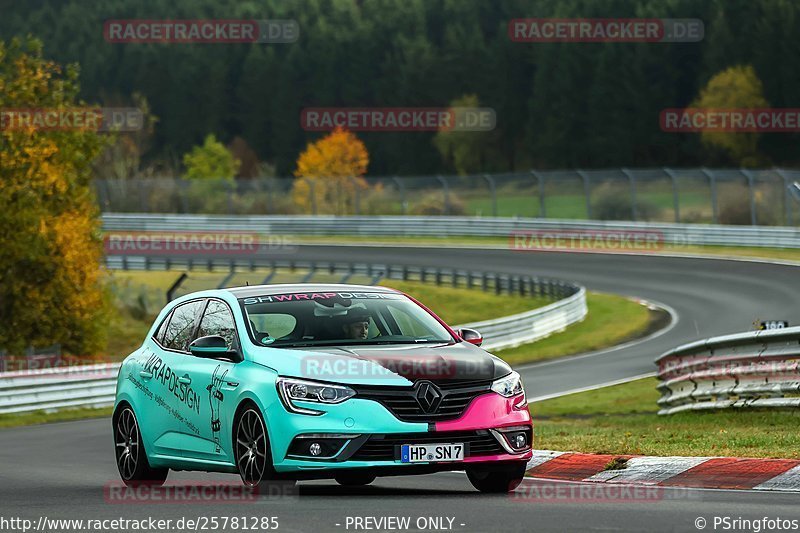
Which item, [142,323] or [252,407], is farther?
[142,323]

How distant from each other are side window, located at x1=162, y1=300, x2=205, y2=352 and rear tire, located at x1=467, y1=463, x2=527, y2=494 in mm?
2485

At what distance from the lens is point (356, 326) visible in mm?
10883

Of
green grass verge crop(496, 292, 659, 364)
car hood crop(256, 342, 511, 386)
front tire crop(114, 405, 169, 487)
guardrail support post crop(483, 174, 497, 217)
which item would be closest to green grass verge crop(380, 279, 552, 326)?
green grass verge crop(496, 292, 659, 364)

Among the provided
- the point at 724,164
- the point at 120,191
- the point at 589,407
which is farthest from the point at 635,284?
the point at 724,164

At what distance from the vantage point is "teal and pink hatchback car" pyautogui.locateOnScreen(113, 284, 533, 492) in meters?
9.79

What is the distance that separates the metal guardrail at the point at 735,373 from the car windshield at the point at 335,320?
17.0 feet

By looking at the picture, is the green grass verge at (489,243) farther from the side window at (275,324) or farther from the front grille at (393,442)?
the front grille at (393,442)

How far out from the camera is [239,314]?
35.7 feet

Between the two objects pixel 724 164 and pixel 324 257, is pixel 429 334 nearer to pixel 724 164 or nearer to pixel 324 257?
pixel 324 257

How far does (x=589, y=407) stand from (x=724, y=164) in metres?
93.8

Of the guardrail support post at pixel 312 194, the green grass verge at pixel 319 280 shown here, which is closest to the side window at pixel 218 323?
the green grass verge at pixel 319 280

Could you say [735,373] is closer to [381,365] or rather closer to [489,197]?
[381,365]

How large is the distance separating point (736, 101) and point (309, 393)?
10339 cm

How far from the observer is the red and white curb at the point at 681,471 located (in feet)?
34.3
